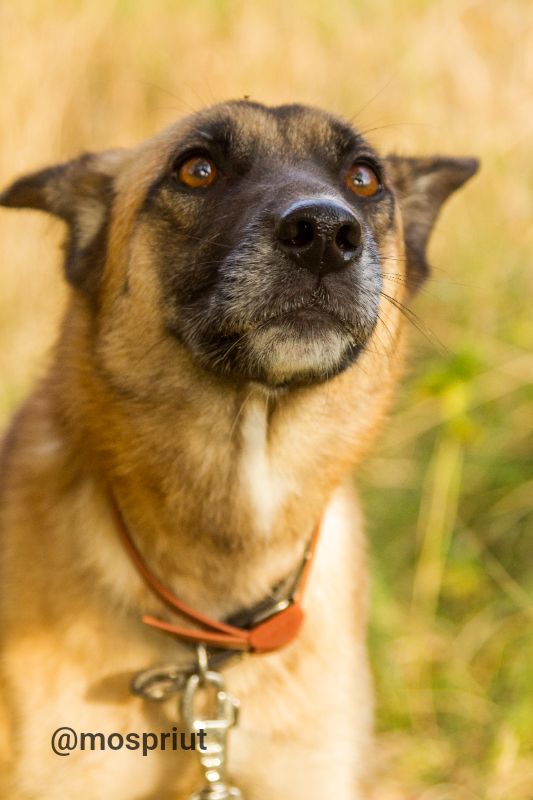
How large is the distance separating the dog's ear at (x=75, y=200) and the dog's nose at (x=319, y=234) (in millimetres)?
768

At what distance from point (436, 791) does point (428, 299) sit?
2501 mm

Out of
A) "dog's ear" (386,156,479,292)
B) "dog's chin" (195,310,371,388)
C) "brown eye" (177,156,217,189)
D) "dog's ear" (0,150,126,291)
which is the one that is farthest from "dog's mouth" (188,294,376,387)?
"dog's ear" (386,156,479,292)

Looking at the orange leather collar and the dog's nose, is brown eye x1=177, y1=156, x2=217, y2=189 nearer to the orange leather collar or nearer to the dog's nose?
the dog's nose

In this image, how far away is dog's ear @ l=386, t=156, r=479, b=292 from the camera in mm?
2725

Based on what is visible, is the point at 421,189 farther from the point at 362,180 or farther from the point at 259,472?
the point at 259,472

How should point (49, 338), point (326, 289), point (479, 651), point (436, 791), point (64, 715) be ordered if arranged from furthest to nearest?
point (49, 338)
point (479, 651)
point (436, 791)
point (64, 715)
point (326, 289)

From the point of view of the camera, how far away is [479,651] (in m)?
3.40

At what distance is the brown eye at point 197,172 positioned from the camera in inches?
88.6

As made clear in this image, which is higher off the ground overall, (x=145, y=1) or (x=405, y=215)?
(x=145, y=1)

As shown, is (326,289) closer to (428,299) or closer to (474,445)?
(474,445)

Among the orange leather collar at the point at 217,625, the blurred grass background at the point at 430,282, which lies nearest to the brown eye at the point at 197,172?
the orange leather collar at the point at 217,625

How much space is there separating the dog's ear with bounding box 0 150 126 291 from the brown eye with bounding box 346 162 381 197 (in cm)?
69

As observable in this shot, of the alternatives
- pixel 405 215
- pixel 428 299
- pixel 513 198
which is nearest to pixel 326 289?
pixel 405 215

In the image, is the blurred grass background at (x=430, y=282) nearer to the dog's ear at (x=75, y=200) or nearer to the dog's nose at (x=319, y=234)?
the dog's ear at (x=75, y=200)
